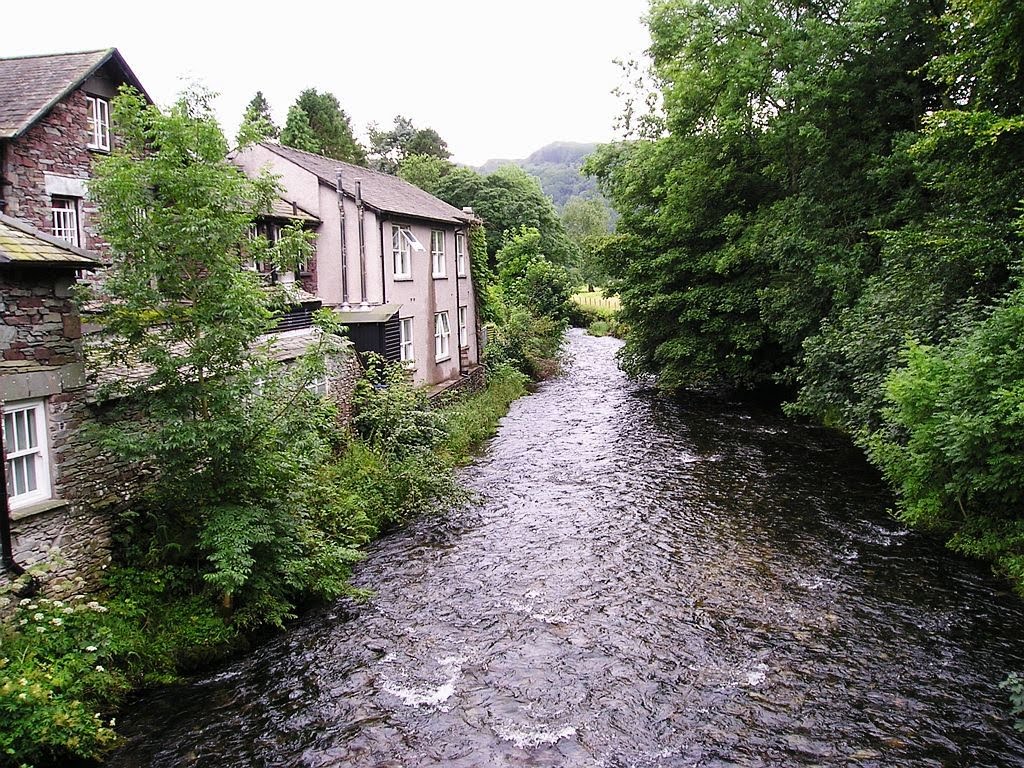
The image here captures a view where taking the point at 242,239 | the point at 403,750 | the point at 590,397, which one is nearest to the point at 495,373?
the point at 590,397

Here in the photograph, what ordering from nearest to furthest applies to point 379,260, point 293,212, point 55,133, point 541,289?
point 55,133
point 293,212
point 379,260
point 541,289

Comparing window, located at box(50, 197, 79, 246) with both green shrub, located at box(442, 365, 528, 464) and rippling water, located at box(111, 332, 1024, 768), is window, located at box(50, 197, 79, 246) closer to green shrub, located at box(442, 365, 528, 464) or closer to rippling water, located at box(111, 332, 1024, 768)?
green shrub, located at box(442, 365, 528, 464)

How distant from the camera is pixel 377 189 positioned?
26.4 m

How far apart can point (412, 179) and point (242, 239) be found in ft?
192

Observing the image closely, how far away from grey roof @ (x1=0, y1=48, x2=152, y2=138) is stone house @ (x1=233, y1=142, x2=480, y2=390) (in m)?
4.50

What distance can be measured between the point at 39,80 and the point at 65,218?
3.74 meters

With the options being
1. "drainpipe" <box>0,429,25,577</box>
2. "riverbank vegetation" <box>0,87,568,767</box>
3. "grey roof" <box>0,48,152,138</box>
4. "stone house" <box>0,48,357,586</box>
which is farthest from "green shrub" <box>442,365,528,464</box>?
"grey roof" <box>0,48,152,138</box>

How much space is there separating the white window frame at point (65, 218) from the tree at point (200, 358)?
1055 centimetres

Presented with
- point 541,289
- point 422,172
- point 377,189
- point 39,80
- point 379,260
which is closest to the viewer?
point 39,80

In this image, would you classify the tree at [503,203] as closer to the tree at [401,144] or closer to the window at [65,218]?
the tree at [401,144]

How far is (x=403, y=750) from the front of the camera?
802cm

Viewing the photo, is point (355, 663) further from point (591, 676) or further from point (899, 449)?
point (899, 449)

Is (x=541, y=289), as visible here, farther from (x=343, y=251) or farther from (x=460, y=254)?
(x=343, y=251)

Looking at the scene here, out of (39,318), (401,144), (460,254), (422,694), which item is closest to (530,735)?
(422,694)
